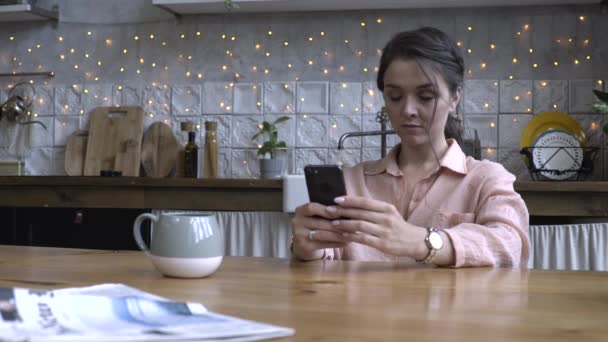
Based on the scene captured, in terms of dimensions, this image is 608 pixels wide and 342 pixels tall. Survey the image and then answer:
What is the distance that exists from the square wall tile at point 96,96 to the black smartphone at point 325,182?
8.65 ft

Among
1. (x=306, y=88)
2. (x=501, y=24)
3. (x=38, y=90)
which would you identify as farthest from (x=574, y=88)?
(x=38, y=90)

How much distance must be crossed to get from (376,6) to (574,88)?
946 mm

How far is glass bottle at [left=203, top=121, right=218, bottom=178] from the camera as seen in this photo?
342 centimetres

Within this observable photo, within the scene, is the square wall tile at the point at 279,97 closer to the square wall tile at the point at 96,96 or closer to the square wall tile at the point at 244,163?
the square wall tile at the point at 244,163

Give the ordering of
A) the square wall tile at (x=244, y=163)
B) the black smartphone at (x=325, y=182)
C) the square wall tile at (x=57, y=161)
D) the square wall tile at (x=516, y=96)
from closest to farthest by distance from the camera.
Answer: the black smartphone at (x=325, y=182) → the square wall tile at (x=516, y=96) → the square wall tile at (x=244, y=163) → the square wall tile at (x=57, y=161)

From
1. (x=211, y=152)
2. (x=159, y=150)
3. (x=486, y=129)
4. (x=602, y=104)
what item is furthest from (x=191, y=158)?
(x=602, y=104)

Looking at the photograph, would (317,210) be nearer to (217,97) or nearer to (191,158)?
(191,158)

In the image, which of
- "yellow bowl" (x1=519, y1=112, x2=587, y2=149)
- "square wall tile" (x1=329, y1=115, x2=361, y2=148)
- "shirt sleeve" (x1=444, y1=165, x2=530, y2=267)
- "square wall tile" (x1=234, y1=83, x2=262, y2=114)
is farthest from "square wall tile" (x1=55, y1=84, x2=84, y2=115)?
"shirt sleeve" (x1=444, y1=165, x2=530, y2=267)

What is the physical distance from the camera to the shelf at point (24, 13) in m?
3.57

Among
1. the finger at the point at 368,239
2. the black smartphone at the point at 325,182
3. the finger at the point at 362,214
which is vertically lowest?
the finger at the point at 368,239

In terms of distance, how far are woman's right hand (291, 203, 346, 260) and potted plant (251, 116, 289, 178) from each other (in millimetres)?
1942

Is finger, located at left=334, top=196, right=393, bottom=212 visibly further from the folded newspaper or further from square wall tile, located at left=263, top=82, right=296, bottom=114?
square wall tile, located at left=263, top=82, right=296, bottom=114

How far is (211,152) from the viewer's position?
343cm

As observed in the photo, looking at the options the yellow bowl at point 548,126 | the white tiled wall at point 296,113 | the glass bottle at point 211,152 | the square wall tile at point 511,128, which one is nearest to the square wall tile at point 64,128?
the white tiled wall at point 296,113
